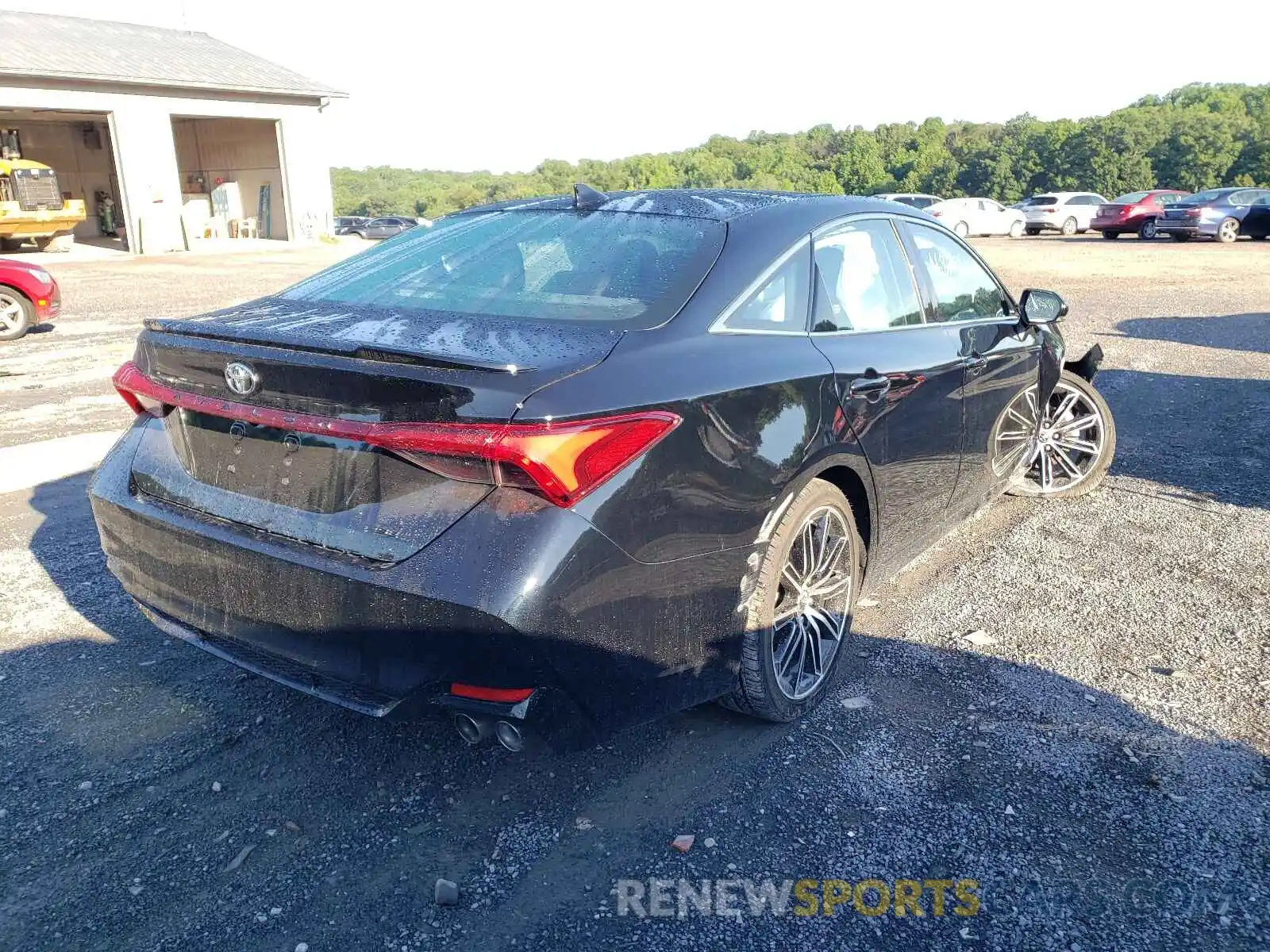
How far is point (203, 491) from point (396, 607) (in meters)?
0.79

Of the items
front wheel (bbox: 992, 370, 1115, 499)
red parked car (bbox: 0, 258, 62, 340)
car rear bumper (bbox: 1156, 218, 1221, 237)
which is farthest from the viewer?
car rear bumper (bbox: 1156, 218, 1221, 237)

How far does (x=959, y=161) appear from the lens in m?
73.7

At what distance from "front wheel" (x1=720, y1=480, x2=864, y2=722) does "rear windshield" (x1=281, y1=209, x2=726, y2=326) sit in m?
0.78

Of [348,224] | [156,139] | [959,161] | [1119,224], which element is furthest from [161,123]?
[959,161]

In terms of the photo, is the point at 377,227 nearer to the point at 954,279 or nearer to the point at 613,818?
the point at 954,279

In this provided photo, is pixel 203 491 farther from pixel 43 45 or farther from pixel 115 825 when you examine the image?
pixel 43 45

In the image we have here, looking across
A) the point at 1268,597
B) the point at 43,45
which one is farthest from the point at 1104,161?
the point at 1268,597

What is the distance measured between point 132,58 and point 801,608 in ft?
98.8

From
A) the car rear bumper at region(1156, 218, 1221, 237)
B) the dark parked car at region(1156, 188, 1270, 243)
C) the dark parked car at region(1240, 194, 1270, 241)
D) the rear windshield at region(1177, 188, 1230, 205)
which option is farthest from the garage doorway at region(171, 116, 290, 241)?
the dark parked car at region(1240, 194, 1270, 241)

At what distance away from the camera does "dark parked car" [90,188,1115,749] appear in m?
2.29

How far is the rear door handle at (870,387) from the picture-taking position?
10.5 feet

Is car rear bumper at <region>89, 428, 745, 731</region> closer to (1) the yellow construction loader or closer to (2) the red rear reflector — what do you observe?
(2) the red rear reflector

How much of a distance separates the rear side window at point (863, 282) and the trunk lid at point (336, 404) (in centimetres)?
103

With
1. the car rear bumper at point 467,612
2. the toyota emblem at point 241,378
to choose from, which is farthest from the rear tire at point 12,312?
the toyota emblem at point 241,378
